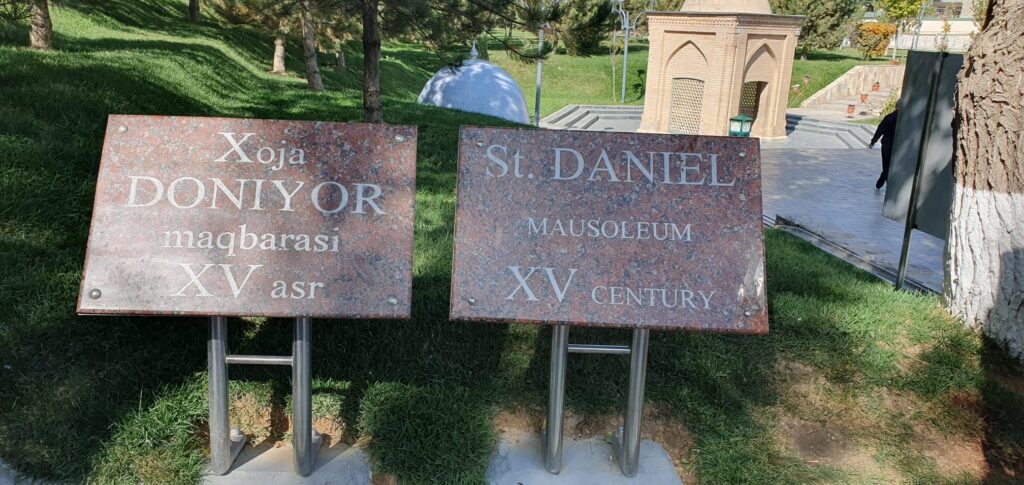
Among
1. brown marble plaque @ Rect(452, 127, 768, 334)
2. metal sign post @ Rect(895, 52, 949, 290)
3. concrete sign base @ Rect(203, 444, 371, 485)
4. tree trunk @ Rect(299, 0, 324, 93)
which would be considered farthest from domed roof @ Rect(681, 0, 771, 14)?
concrete sign base @ Rect(203, 444, 371, 485)

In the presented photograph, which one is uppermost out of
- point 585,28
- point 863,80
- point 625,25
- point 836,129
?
point 625,25

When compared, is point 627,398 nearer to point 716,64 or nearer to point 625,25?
point 716,64

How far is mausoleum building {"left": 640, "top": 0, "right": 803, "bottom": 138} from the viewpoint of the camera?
2288 cm

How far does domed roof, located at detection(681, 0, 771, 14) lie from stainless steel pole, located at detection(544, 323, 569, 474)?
21.5 meters

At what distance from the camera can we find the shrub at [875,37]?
4450cm

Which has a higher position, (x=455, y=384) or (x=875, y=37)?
(x=875, y=37)

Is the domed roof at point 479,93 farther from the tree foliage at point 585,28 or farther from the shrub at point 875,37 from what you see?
the shrub at point 875,37

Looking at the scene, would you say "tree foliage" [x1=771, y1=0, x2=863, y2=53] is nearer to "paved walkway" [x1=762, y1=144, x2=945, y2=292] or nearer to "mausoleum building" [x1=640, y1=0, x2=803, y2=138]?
"mausoleum building" [x1=640, y1=0, x2=803, y2=138]

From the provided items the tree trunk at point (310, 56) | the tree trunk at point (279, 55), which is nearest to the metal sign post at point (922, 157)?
the tree trunk at point (310, 56)

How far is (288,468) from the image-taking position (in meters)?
3.31

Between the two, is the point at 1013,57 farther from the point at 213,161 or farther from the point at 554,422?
the point at 213,161

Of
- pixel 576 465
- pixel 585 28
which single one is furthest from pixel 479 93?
pixel 576 465

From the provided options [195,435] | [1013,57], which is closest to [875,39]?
[1013,57]

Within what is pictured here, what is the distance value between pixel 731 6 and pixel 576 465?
2160 centimetres
